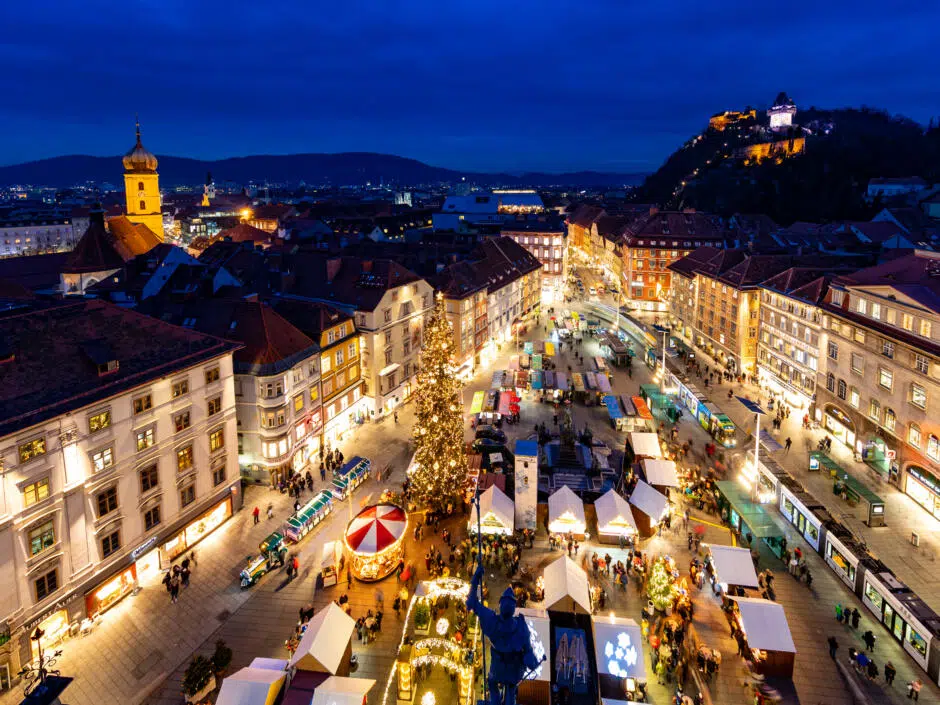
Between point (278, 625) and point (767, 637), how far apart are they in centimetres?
2162

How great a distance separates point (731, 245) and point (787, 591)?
74.2m

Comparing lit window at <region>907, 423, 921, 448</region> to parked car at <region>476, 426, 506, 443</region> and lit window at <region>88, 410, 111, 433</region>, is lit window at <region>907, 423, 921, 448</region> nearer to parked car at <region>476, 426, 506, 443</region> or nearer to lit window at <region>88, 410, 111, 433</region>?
parked car at <region>476, 426, 506, 443</region>

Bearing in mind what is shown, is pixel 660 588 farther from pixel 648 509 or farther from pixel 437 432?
pixel 437 432

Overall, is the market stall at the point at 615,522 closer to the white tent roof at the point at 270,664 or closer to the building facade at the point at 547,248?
the white tent roof at the point at 270,664

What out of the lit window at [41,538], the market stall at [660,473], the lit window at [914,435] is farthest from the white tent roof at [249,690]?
the lit window at [914,435]

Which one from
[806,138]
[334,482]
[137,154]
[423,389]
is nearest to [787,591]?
[423,389]

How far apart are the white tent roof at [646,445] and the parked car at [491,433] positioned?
1040cm

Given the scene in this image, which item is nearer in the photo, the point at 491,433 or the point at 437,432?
the point at 437,432

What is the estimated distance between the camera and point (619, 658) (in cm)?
2472

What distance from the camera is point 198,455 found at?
35156mm

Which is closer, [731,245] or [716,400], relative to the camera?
[716,400]

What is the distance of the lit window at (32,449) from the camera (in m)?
25.0

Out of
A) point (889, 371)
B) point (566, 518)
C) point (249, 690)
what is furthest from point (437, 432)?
point (889, 371)

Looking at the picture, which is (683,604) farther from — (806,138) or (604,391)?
(806,138)
